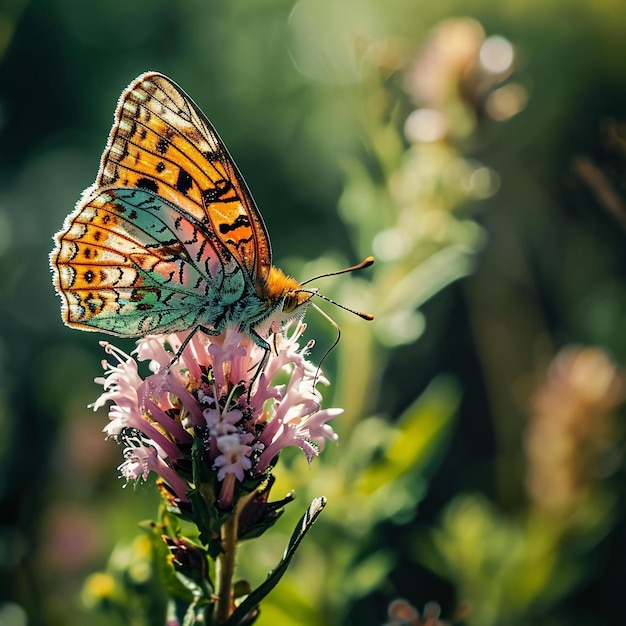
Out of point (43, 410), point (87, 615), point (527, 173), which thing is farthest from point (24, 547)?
point (527, 173)

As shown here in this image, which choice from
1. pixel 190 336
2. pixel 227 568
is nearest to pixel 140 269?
pixel 190 336

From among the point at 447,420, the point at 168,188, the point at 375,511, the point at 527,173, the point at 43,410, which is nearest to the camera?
the point at 168,188

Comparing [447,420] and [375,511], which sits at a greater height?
[447,420]

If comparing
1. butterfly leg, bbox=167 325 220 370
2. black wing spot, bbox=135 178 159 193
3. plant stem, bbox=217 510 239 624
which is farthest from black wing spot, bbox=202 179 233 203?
plant stem, bbox=217 510 239 624

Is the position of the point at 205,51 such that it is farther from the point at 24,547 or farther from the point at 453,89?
the point at 24,547

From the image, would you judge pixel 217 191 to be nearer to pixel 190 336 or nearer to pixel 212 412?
pixel 190 336

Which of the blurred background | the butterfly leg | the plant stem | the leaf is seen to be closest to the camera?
the leaf

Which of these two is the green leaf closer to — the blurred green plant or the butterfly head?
the blurred green plant
